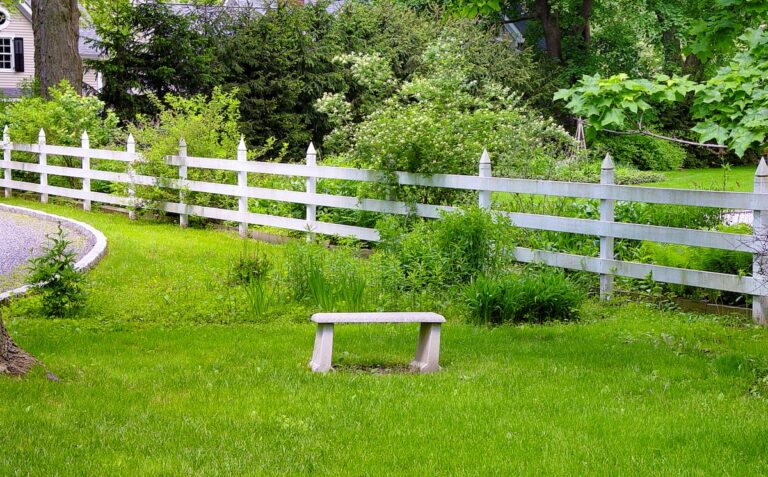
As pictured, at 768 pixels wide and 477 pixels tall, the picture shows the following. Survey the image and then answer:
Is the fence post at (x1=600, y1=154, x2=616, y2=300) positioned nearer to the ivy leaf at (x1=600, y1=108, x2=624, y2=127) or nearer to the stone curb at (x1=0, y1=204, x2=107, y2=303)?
the ivy leaf at (x1=600, y1=108, x2=624, y2=127)

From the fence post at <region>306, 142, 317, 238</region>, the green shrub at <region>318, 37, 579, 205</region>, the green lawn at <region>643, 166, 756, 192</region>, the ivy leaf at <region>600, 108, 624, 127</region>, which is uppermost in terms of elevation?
the ivy leaf at <region>600, 108, 624, 127</region>

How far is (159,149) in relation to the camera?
1780cm

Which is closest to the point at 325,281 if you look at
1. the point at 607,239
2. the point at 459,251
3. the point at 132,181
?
the point at 459,251

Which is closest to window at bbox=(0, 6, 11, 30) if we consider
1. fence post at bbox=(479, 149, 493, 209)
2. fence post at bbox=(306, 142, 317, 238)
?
fence post at bbox=(306, 142, 317, 238)

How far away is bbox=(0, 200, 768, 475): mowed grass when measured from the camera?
17.1 ft

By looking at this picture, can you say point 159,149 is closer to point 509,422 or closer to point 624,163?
point 509,422

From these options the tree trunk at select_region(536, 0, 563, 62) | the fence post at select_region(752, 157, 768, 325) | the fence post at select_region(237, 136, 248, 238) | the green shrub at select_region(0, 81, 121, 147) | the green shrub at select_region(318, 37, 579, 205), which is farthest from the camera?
the tree trunk at select_region(536, 0, 563, 62)

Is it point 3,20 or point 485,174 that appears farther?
point 3,20

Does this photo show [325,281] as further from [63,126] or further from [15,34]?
[15,34]

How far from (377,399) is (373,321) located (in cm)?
93

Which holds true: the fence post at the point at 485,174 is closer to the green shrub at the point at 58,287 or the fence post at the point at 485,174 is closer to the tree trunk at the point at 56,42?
the green shrub at the point at 58,287

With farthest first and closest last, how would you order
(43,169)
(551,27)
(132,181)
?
(551,27) → (43,169) → (132,181)

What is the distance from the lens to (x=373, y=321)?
7.29 metres

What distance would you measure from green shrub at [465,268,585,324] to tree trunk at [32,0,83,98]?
17.6 metres
